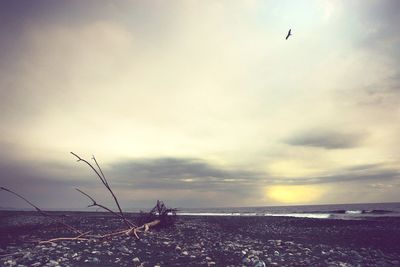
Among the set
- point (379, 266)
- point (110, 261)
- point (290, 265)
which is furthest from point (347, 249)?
point (110, 261)

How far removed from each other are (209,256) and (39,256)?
19.4 ft

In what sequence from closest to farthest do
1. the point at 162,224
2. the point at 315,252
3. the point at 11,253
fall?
1. the point at 11,253
2. the point at 315,252
3. the point at 162,224

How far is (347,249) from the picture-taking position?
1335cm

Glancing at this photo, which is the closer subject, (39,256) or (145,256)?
(39,256)

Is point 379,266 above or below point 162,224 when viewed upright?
below

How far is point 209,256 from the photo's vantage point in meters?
11.3

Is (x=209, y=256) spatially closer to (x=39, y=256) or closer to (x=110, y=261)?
(x=110, y=261)

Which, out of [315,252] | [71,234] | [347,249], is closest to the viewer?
[315,252]

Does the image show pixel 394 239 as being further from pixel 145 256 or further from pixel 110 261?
pixel 110 261

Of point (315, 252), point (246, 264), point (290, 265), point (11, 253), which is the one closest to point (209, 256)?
point (246, 264)

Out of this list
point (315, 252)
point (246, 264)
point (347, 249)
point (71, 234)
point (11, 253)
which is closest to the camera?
point (246, 264)

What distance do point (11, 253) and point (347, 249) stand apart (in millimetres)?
13571

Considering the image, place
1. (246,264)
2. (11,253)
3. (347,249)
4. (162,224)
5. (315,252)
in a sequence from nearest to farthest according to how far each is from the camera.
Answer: (246,264)
(11,253)
(315,252)
(347,249)
(162,224)

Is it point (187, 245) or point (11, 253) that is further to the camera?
point (187, 245)
